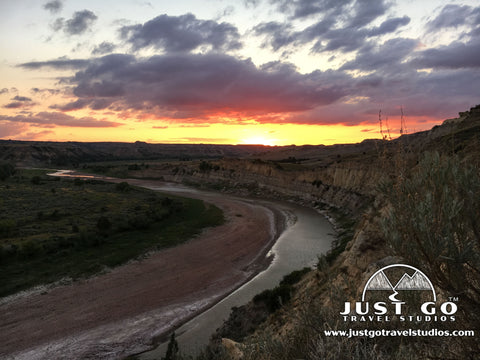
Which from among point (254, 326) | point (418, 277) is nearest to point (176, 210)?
point (254, 326)

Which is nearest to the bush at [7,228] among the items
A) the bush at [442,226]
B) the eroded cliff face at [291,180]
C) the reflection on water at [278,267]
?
the reflection on water at [278,267]

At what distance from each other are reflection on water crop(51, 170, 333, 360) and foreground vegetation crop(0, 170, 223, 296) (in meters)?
10.4

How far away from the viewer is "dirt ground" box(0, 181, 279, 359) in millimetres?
13789

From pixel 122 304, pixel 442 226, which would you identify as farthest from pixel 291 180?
pixel 442 226

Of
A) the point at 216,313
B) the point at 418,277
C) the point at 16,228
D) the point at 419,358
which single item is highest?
the point at 418,277

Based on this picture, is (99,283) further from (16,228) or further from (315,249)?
(315,249)

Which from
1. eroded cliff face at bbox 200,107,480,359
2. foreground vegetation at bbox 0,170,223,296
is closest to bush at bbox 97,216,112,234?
foreground vegetation at bbox 0,170,223,296

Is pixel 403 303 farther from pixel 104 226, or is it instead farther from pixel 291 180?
pixel 291 180

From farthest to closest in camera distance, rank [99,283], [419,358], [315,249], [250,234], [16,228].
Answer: [250,234], [16,228], [315,249], [99,283], [419,358]

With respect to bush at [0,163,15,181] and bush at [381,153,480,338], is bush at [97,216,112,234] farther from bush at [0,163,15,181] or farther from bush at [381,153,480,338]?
bush at [0,163,15,181]

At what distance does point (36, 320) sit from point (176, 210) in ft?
94.7

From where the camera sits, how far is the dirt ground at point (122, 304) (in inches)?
543

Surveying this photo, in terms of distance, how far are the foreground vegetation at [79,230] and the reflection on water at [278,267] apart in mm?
10424

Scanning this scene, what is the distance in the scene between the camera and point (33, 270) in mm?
21359
